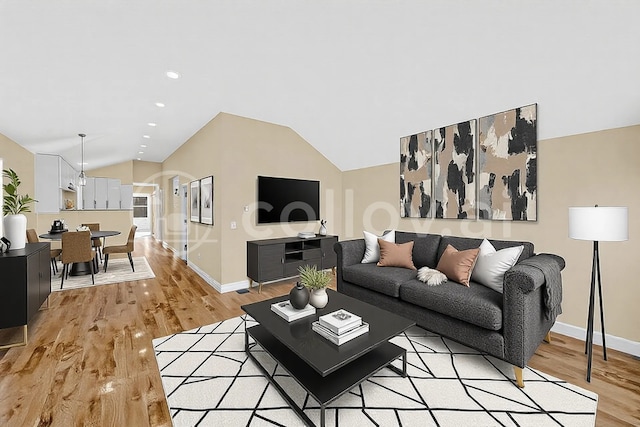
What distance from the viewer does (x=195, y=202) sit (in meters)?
5.38

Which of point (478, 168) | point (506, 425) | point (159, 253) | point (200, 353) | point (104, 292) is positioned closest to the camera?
point (506, 425)

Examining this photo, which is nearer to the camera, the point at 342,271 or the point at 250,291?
the point at 342,271

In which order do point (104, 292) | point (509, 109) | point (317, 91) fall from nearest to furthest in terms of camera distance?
point (509, 109) → point (317, 91) → point (104, 292)

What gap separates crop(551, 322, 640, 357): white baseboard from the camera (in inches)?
94.0

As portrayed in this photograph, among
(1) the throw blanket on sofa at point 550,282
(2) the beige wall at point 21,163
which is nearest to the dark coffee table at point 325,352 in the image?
(1) the throw blanket on sofa at point 550,282

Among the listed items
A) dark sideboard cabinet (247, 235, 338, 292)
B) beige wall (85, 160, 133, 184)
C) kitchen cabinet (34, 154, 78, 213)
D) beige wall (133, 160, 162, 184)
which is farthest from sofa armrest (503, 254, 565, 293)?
beige wall (133, 160, 162, 184)

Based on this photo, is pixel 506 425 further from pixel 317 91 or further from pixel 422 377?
pixel 317 91

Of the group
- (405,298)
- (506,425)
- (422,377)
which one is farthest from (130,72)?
(506,425)

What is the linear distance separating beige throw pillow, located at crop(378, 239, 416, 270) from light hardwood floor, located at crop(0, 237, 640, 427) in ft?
4.67

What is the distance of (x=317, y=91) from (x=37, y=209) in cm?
627

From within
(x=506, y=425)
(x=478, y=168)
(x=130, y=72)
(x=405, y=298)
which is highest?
(x=130, y=72)

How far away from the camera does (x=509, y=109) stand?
297cm

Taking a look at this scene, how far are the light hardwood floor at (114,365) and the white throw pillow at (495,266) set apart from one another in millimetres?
684

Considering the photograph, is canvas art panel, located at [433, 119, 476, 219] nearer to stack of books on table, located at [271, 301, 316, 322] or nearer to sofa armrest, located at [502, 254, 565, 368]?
sofa armrest, located at [502, 254, 565, 368]
